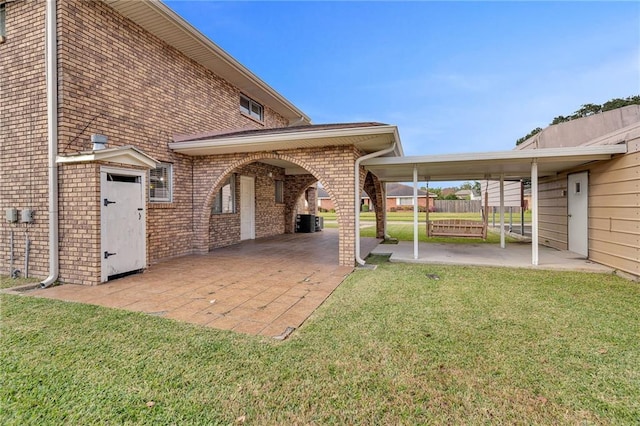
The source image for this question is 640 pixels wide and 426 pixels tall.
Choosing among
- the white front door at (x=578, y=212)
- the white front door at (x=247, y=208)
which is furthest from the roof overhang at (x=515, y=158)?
the white front door at (x=247, y=208)

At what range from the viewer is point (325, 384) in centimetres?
247

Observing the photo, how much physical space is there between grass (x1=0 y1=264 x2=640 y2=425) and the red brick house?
1734mm

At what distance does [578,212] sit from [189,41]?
11.4 meters

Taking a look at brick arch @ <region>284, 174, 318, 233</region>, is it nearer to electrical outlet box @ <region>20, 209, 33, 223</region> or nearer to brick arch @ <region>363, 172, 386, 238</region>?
brick arch @ <region>363, 172, 386, 238</region>

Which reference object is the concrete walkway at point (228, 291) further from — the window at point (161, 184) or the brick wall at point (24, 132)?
the window at point (161, 184)

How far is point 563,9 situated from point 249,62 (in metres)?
33.9

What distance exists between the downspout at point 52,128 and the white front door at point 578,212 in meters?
11.9

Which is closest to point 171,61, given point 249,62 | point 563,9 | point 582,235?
point 582,235

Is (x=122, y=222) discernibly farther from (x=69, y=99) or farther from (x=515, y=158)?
(x=515, y=158)

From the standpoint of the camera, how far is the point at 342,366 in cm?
274

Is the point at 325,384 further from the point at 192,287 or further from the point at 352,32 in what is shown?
the point at 352,32

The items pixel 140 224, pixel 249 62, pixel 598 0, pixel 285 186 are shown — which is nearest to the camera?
pixel 140 224

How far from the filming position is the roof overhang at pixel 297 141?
20.2 feet

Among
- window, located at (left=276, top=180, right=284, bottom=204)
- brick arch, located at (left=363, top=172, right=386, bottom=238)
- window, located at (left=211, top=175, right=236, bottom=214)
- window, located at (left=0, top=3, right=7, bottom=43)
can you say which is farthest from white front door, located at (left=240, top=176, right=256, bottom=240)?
window, located at (left=0, top=3, right=7, bottom=43)
